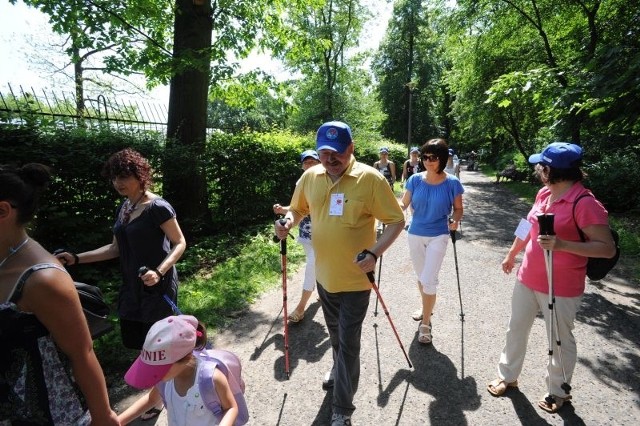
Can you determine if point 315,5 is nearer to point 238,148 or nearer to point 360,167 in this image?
point 238,148

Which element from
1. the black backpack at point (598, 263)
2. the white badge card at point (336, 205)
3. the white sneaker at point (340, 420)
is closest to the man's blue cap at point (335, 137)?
the white badge card at point (336, 205)

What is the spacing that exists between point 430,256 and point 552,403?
1.61m

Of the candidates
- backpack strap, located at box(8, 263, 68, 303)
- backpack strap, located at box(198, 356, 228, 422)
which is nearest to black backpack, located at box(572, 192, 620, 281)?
backpack strap, located at box(198, 356, 228, 422)

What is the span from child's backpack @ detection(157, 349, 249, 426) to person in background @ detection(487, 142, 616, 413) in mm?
2202

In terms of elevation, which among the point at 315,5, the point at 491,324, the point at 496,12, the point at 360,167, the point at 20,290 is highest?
the point at 496,12

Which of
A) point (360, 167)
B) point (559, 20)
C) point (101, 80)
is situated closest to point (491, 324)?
point (360, 167)

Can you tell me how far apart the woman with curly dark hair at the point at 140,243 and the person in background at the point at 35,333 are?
111 centimetres

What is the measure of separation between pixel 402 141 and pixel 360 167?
40734 millimetres

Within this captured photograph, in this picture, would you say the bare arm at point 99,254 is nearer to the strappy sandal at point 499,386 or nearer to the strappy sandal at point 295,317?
the strappy sandal at point 295,317

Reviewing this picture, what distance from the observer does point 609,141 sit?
13984 mm

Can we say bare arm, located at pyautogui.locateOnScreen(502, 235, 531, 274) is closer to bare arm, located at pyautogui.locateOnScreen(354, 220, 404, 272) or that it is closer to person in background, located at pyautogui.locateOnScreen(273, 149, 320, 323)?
bare arm, located at pyautogui.locateOnScreen(354, 220, 404, 272)

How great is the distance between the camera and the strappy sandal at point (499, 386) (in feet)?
10.5

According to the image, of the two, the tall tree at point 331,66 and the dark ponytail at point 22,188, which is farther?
the tall tree at point 331,66

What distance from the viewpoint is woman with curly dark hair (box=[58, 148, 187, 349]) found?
268 centimetres
